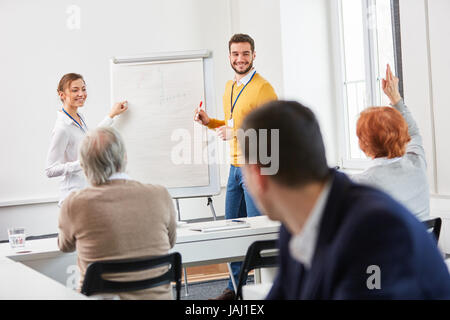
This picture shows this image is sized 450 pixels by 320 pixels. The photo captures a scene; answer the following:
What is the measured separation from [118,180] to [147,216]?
184 mm

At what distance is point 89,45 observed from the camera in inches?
223

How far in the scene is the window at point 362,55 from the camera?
4.45 metres

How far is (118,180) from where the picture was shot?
7.09ft

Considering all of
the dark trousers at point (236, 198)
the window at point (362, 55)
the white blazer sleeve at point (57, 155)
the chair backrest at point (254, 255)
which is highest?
the window at point (362, 55)

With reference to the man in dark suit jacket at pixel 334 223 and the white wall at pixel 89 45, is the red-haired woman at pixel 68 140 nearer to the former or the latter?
the white wall at pixel 89 45

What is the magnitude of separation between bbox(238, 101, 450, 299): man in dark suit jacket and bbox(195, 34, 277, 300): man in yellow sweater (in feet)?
8.50

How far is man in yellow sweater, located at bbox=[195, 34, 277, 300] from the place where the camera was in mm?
3623

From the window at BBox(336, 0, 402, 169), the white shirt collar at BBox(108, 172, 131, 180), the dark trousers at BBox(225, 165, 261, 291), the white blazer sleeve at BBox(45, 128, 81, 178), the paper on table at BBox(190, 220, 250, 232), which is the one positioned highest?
the window at BBox(336, 0, 402, 169)

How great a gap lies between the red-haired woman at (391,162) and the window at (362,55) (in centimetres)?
187

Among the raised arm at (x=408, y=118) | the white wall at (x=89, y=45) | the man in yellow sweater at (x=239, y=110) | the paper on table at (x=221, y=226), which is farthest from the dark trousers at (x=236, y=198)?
the white wall at (x=89, y=45)

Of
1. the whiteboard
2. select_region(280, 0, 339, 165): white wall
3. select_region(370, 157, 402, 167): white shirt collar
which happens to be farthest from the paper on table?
select_region(280, 0, 339, 165): white wall

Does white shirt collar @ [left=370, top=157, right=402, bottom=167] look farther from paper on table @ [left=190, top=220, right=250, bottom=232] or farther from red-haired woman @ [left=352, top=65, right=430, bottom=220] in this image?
paper on table @ [left=190, top=220, right=250, bottom=232]
